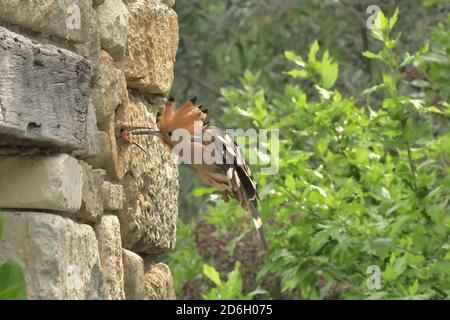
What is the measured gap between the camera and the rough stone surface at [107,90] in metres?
2.86

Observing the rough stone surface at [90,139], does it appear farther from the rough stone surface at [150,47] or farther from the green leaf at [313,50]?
the green leaf at [313,50]

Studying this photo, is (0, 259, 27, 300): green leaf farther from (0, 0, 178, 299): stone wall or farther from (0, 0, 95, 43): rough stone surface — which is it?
(0, 0, 95, 43): rough stone surface

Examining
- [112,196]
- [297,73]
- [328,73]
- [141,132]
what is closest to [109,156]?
[112,196]

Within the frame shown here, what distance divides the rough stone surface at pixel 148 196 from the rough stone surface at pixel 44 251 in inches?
18.1

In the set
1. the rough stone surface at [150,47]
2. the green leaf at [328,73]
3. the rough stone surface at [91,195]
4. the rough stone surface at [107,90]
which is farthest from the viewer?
the green leaf at [328,73]

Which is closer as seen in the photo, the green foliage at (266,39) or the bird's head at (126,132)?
the bird's head at (126,132)

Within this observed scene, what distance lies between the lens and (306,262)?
17.6 ft

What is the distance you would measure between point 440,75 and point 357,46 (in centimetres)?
453

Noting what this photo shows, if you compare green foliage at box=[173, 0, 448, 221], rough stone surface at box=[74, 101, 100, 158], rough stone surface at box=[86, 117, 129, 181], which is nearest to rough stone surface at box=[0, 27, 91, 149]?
rough stone surface at box=[74, 101, 100, 158]

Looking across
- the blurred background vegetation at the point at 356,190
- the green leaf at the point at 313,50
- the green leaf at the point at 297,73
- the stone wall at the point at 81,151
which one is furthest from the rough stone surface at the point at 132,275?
the green leaf at the point at 313,50

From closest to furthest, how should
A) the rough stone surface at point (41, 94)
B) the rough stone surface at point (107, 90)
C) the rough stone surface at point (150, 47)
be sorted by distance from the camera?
the rough stone surface at point (41, 94), the rough stone surface at point (107, 90), the rough stone surface at point (150, 47)

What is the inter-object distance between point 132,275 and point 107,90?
0.51 metres

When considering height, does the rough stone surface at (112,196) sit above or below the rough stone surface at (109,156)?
below

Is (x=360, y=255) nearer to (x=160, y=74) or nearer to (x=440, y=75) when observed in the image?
(x=440, y=75)
